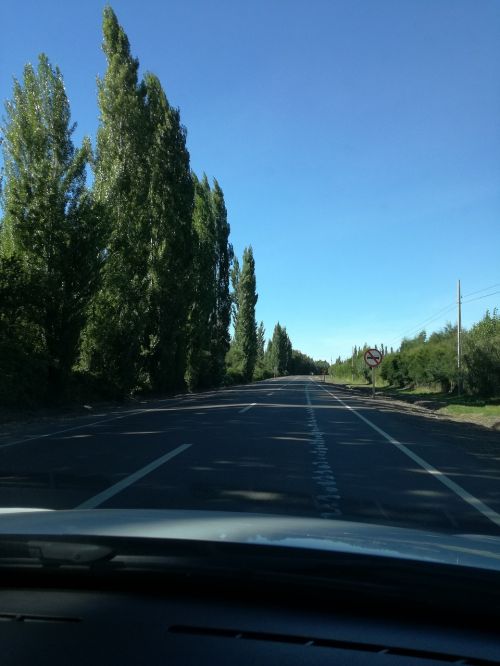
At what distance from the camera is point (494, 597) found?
2.71 m

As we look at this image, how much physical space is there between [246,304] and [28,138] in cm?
5096

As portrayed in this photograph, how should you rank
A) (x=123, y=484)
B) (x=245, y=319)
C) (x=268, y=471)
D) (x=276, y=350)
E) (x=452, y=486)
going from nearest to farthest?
1. (x=123, y=484)
2. (x=452, y=486)
3. (x=268, y=471)
4. (x=245, y=319)
5. (x=276, y=350)

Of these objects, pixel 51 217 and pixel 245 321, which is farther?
pixel 245 321

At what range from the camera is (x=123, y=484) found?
8188 mm

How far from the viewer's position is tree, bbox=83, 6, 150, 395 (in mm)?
29312

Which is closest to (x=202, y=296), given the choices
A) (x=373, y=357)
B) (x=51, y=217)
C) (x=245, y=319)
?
(x=373, y=357)

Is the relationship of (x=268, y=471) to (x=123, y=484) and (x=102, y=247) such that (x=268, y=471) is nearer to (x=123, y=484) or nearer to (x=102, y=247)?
(x=123, y=484)

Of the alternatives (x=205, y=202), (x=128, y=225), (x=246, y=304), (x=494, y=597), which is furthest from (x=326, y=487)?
(x=246, y=304)

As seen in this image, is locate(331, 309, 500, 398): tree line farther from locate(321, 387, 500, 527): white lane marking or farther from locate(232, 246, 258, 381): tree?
locate(321, 387, 500, 527): white lane marking

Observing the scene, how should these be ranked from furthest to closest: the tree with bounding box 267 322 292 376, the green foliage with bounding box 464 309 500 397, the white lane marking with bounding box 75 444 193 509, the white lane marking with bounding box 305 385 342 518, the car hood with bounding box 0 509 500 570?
the tree with bounding box 267 322 292 376, the green foliage with bounding box 464 309 500 397, the white lane marking with bounding box 75 444 193 509, the white lane marking with bounding box 305 385 342 518, the car hood with bounding box 0 509 500 570

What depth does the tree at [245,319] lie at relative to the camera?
7456cm

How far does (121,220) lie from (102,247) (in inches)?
202

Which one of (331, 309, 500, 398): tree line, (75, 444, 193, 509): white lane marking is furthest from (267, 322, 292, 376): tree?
(75, 444, 193, 509): white lane marking

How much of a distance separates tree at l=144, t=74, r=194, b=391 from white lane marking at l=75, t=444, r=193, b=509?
23.3 m
